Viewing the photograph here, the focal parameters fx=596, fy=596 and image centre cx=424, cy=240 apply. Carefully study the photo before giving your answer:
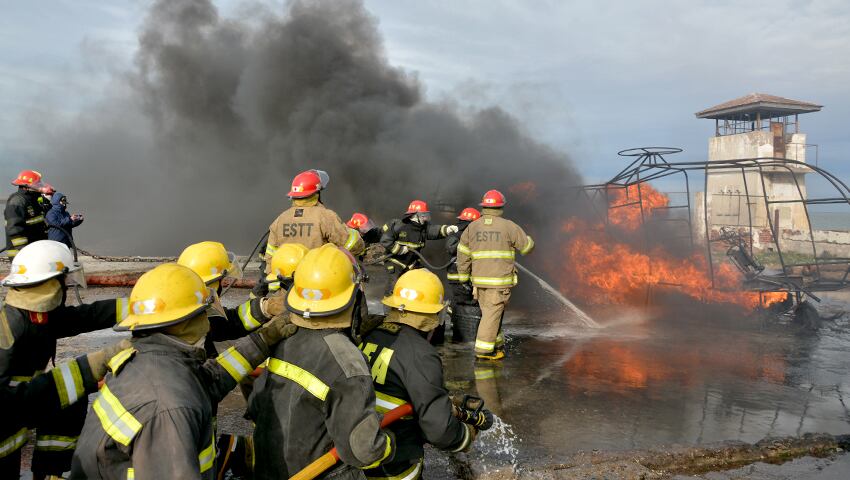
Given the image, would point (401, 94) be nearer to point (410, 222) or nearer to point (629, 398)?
point (410, 222)

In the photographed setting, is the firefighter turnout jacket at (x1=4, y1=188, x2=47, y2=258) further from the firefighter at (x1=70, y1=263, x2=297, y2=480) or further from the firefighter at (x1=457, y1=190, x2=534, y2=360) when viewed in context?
the firefighter at (x1=70, y1=263, x2=297, y2=480)

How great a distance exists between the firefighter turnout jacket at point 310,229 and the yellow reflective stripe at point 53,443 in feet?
8.34

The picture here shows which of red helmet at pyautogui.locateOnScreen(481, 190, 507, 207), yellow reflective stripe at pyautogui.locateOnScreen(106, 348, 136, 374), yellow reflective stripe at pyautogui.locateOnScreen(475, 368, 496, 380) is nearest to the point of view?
yellow reflective stripe at pyautogui.locateOnScreen(106, 348, 136, 374)

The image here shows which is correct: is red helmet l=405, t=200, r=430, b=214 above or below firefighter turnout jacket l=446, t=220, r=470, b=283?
above

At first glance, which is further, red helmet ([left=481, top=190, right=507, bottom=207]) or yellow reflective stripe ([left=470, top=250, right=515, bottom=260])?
red helmet ([left=481, top=190, right=507, bottom=207])

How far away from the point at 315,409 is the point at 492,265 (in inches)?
178

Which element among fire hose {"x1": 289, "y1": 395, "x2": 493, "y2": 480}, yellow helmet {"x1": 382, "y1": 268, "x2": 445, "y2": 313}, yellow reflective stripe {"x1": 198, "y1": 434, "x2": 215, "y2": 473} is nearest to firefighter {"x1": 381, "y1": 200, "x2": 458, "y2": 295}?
yellow helmet {"x1": 382, "y1": 268, "x2": 445, "y2": 313}

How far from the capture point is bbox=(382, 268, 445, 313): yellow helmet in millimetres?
2904

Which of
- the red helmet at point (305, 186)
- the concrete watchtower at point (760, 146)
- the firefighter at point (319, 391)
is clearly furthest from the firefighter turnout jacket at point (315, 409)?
the concrete watchtower at point (760, 146)

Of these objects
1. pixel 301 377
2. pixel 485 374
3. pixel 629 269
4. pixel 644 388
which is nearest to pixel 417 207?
pixel 485 374

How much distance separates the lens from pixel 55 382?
2424 millimetres

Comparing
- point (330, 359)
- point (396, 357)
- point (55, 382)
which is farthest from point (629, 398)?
point (55, 382)

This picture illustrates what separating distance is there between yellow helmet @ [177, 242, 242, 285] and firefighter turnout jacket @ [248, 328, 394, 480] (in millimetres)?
1466

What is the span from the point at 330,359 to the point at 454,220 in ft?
41.3
